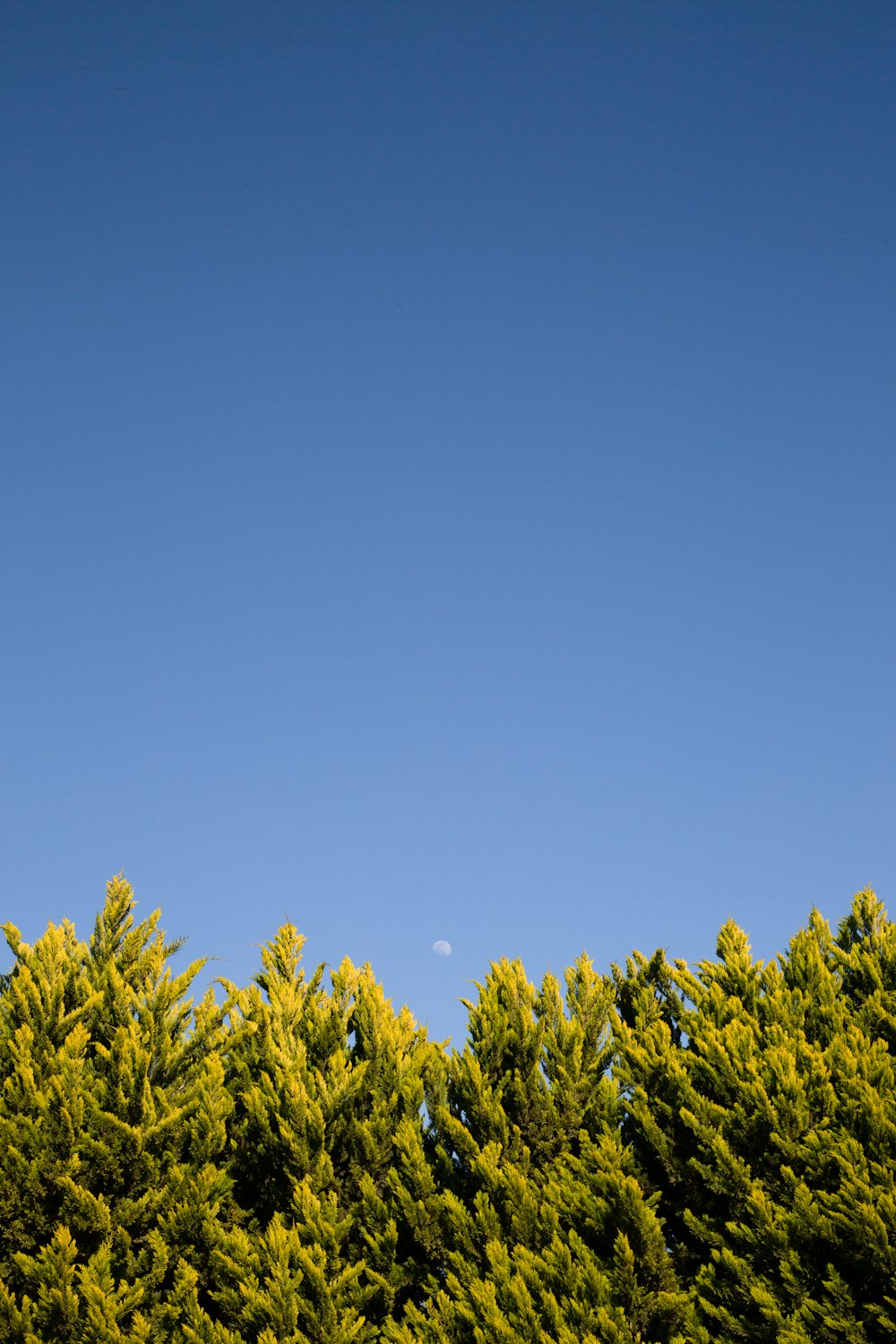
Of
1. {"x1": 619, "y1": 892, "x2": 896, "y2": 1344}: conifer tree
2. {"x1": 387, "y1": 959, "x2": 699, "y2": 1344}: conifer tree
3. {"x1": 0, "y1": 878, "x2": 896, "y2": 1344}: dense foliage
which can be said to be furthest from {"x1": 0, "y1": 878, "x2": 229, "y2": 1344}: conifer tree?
{"x1": 619, "y1": 892, "x2": 896, "y2": 1344}: conifer tree

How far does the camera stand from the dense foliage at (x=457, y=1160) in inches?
314

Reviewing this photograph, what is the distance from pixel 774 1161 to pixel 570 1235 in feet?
5.73

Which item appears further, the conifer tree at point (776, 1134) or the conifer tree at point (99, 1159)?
the conifer tree at point (99, 1159)

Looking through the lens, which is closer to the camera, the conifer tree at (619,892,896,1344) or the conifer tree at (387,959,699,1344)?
the conifer tree at (619,892,896,1344)

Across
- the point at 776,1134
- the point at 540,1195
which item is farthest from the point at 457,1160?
the point at 776,1134

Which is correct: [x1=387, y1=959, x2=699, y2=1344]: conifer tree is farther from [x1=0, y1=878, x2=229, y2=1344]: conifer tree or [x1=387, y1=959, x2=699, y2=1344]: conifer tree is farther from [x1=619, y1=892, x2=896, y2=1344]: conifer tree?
[x1=0, y1=878, x2=229, y2=1344]: conifer tree

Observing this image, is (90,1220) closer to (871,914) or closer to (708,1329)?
(708,1329)

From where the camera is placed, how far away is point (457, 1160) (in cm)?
940

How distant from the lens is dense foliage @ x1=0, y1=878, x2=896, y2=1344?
7977mm

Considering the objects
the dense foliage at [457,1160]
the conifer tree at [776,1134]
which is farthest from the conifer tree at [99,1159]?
the conifer tree at [776,1134]

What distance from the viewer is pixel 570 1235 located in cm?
825

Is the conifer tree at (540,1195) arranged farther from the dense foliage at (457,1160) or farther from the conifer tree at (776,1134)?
the conifer tree at (776,1134)

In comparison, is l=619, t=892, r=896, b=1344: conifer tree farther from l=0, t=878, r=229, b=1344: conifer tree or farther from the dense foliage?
l=0, t=878, r=229, b=1344: conifer tree

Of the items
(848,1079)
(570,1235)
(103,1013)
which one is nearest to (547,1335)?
(570,1235)
